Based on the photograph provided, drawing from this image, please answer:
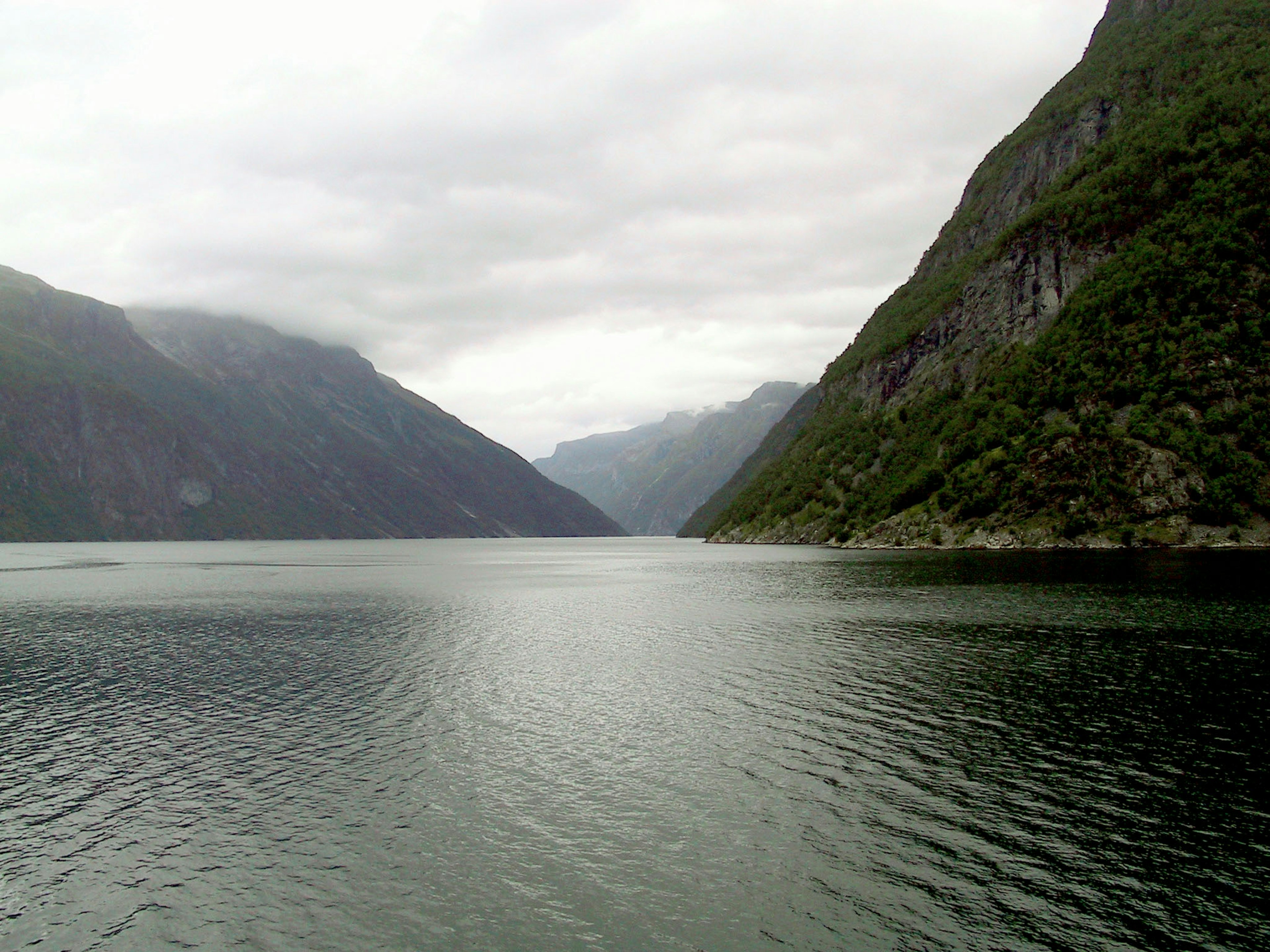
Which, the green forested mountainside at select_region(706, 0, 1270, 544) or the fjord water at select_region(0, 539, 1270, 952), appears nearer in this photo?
the fjord water at select_region(0, 539, 1270, 952)

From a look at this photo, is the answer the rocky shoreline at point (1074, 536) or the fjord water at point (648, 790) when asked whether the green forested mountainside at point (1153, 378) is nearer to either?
the rocky shoreline at point (1074, 536)

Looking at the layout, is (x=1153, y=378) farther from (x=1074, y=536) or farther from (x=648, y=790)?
(x=648, y=790)

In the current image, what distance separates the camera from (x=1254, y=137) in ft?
598

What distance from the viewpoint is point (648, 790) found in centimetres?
2769

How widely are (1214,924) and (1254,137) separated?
228684 mm

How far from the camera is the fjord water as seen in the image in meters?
18.8

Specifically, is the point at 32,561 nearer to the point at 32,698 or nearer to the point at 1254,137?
the point at 32,698

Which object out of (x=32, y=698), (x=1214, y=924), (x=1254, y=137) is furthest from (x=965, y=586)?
(x=1254, y=137)

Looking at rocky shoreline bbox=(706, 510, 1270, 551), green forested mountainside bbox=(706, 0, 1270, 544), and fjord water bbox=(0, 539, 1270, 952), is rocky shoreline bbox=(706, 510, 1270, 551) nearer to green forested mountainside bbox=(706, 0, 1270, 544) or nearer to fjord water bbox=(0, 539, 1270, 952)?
green forested mountainside bbox=(706, 0, 1270, 544)

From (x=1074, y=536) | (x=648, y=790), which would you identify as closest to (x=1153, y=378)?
(x=1074, y=536)

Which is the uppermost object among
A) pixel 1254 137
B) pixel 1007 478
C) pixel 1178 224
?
pixel 1254 137

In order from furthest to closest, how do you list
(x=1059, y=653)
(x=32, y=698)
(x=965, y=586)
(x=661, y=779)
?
(x=965, y=586)
(x=1059, y=653)
(x=32, y=698)
(x=661, y=779)

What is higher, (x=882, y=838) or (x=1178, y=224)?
(x=1178, y=224)

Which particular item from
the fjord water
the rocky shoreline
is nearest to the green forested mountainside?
the rocky shoreline
